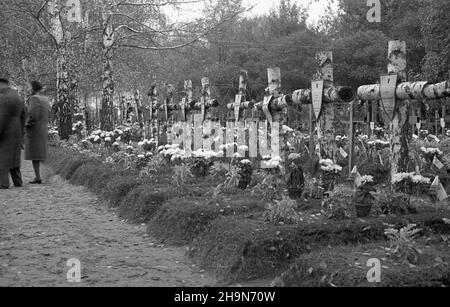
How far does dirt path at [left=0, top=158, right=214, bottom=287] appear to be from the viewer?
4.84 m

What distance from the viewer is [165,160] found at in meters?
10.1

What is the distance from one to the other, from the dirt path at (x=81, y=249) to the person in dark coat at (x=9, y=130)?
3.12 ft

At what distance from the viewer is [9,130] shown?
30.9 feet

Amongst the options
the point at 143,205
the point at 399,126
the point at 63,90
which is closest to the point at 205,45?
the point at 63,90

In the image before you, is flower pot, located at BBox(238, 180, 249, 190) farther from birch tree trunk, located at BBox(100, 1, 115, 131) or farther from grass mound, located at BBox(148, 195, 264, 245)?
birch tree trunk, located at BBox(100, 1, 115, 131)

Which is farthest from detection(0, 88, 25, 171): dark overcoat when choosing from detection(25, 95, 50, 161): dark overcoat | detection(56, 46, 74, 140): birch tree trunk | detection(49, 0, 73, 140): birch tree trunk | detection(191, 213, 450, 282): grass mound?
detection(56, 46, 74, 140): birch tree trunk

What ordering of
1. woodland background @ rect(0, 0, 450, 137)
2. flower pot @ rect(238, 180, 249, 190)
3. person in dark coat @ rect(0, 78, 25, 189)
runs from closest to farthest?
1. flower pot @ rect(238, 180, 249, 190)
2. person in dark coat @ rect(0, 78, 25, 189)
3. woodland background @ rect(0, 0, 450, 137)

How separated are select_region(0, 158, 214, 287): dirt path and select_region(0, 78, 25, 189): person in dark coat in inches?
37.4

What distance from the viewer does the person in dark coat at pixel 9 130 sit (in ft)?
30.8

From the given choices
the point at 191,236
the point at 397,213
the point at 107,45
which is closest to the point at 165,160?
the point at 191,236

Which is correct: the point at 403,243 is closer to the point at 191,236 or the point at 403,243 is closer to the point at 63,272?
the point at 191,236

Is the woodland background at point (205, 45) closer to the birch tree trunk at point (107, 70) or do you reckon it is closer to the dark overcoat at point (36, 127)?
the birch tree trunk at point (107, 70)

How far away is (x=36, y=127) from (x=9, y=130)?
601 mm

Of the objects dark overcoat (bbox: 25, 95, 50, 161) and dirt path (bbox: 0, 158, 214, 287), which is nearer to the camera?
dirt path (bbox: 0, 158, 214, 287)
